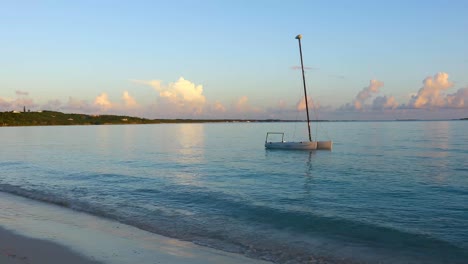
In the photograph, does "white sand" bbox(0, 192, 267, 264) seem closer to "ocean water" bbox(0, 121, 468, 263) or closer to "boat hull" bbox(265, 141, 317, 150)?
"ocean water" bbox(0, 121, 468, 263)

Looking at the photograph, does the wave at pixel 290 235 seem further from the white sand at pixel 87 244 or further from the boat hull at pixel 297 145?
the boat hull at pixel 297 145

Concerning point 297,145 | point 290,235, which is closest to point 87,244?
point 290,235

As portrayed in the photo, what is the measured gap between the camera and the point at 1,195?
24672 mm

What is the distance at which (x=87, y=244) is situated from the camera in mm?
13586

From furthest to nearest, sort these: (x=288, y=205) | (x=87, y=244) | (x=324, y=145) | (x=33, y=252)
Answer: (x=324, y=145) < (x=288, y=205) < (x=87, y=244) < (x=33, y=252)

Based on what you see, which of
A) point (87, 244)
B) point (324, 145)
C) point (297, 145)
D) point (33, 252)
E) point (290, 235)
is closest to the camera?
point (33, 252)

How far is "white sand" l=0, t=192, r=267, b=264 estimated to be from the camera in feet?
39.3

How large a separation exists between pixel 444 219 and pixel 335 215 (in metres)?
4.91

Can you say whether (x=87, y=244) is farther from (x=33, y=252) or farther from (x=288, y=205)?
(x=288, y=205)

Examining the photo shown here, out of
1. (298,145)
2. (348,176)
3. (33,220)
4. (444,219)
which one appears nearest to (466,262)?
(444,219)

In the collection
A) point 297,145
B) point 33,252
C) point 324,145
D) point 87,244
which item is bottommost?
point 324,145

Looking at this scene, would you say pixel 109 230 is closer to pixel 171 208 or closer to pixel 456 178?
pixel 171 208

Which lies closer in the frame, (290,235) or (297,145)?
(290,235)

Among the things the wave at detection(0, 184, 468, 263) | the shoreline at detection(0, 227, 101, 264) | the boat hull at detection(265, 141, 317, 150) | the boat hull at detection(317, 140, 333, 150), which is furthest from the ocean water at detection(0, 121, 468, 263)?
the boat hull at detection(317, 140, 333, 150)
